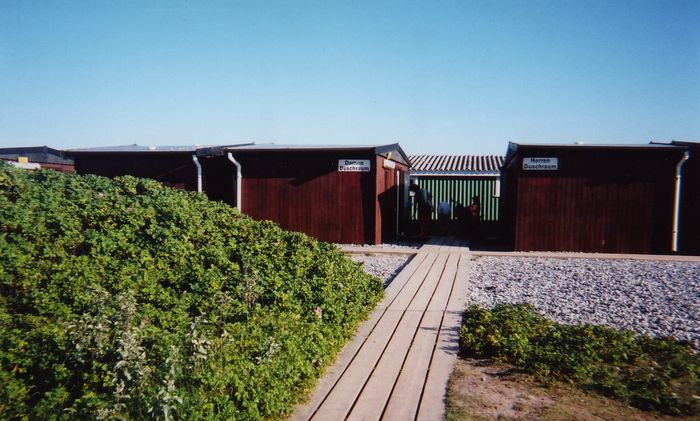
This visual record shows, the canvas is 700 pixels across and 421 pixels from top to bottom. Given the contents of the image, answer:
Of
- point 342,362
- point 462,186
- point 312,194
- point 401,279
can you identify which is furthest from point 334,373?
point 462,186

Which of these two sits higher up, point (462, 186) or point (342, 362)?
point (462, 186)

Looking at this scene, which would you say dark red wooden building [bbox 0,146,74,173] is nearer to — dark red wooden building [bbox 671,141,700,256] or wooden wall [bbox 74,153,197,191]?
wooden wall [bbox 74,153,197,191]

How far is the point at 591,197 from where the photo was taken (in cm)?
1181

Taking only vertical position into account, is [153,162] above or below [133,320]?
above

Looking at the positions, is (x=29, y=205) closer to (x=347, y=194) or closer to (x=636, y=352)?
(x=636, y=352)

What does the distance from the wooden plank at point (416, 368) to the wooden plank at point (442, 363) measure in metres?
0.05

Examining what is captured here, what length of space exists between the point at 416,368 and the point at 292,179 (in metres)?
9.67

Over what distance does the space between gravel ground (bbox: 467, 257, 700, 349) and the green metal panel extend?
8.92 meters

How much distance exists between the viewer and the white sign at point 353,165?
504 inches

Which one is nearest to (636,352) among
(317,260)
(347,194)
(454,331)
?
(454,331)

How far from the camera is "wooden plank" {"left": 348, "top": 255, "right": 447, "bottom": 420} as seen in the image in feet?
11.0

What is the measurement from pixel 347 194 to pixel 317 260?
671 centimetres

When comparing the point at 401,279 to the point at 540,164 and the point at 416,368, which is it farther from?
the point at 540,164

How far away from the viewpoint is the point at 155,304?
4.72 m
